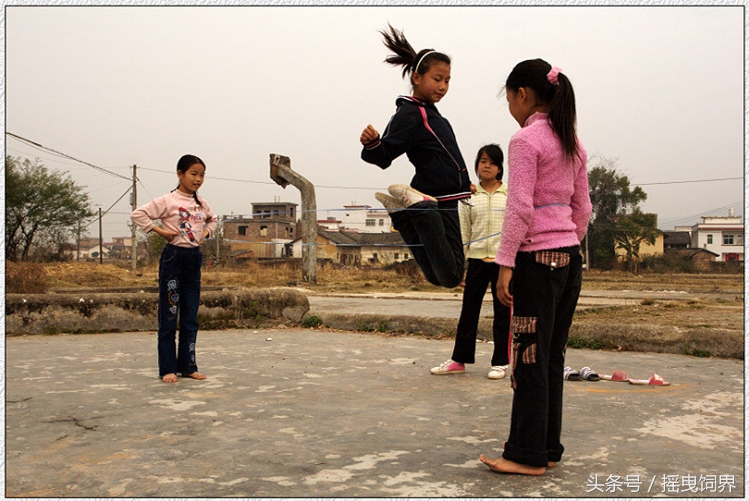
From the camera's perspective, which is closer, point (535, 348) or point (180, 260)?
point (535, 348)

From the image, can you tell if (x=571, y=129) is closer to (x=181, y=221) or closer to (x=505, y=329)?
(x=505, y=329)

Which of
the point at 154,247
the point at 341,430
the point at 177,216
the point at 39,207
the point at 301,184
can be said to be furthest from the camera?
the point at 154,247

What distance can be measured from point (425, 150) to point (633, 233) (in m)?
51.5

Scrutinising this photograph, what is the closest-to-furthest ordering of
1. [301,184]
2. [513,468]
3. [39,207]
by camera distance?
1. [513,468]
2. [301,184]
3. [39,207]

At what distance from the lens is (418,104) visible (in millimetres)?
3629

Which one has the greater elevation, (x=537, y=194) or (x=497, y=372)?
(x=537, y=194)

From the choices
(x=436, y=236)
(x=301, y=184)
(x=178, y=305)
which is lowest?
(x=178, y=305)

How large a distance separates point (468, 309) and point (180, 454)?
2658 mm

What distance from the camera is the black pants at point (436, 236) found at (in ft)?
11.3

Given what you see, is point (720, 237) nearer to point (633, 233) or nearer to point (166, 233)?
point (633, 233)

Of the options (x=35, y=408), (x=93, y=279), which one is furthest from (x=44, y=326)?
(x=93, y=279)

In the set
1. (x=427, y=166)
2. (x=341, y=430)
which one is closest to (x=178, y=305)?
(x=341, y=430)

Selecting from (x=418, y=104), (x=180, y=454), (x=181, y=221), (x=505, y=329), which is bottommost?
(x=180, y=454)

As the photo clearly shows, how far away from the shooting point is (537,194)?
2805 millimetres
